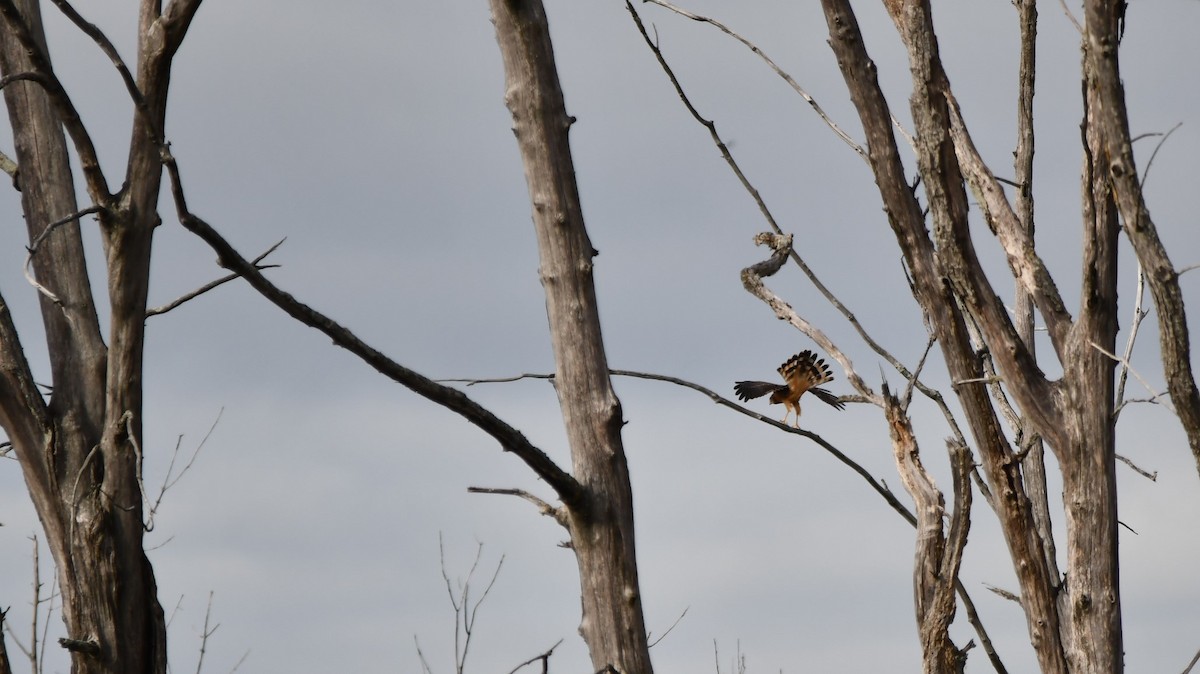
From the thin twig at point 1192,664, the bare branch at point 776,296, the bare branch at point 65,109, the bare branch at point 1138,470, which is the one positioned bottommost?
the thin twig at point 1192,664

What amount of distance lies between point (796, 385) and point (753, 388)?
125mm

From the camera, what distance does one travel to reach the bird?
3012 mm

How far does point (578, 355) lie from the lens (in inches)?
87.0

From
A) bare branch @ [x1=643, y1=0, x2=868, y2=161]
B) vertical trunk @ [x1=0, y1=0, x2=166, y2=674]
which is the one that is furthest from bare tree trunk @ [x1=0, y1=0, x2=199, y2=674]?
bare branch @ [x1=643, y1=0, x2=868, y2=161]

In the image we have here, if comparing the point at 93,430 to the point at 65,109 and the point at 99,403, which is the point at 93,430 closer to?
the point at 99,403

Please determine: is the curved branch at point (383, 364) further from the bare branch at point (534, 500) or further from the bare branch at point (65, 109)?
the bare branch at point (65, 109)

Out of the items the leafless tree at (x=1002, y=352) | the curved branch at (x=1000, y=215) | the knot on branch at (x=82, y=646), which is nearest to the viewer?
the leafless tree at (x=1002, y=352)

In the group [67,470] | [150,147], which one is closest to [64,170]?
[150,147]

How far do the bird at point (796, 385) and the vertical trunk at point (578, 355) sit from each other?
0.94 meters

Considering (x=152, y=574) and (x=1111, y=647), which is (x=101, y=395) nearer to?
(x=152, y=574)

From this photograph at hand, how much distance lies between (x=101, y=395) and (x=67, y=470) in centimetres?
32

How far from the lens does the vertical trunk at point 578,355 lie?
2158 millimetres

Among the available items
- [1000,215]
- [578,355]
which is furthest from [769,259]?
[578,355]

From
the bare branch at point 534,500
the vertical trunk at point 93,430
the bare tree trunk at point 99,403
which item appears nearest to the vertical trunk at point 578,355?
the bare branch at point 534,500
